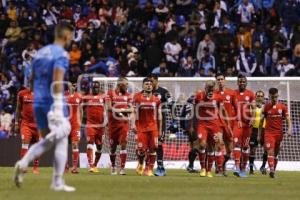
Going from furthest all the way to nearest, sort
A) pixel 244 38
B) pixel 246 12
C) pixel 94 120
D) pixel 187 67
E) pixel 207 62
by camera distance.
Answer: pixel 246 12
pixel 244 38
pixel 187 67
pixel 207 62
pixel 94 120

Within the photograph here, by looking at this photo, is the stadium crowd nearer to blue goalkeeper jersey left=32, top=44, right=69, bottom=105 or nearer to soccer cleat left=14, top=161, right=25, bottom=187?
soccer cleat left=14, top=161, right=25, bottom=187

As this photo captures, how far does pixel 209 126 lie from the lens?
22.2 metres

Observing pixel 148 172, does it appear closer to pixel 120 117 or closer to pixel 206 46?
pixel 120 117

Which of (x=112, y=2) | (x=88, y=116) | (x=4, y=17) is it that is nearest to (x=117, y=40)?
(x=112, y=2)

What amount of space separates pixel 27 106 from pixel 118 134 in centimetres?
248

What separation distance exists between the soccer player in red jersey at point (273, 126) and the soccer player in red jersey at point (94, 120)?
14.3 feet

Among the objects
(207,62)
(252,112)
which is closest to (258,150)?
(252,112)

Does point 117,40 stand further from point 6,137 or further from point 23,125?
point 23,125

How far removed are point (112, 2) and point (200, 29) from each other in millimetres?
4370

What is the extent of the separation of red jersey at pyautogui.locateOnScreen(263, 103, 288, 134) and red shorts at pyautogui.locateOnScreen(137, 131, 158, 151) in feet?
9.43

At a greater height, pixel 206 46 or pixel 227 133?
pixel 206 46

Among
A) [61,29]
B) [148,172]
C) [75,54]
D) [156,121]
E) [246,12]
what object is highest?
[246,12]

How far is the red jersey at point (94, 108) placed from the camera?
79.8ft

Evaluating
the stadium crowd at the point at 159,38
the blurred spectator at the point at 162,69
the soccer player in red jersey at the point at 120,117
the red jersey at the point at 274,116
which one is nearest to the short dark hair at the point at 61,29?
the soccer player in red jersey at the point at 120,117
